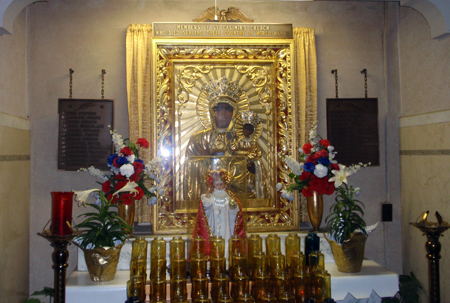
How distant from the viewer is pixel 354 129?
4.04 metres

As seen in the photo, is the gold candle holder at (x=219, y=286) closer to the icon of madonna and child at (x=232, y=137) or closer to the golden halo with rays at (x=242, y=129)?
the icon of madonna and child at (x=232, y=137)

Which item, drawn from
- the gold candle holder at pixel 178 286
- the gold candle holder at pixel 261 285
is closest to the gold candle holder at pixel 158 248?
the gold candle holder at pixel 178 286

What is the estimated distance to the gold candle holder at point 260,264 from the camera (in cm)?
255

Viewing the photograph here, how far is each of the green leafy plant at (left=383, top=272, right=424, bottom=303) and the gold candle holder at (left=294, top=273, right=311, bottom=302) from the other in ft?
5.01

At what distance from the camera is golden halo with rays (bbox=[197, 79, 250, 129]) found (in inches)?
151

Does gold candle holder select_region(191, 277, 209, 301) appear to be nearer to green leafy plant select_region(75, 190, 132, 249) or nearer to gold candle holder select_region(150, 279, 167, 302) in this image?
gold candle holder select_region(150, 279, 167, 302)

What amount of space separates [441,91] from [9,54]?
4043 mm

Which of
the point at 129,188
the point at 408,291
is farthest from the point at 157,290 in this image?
the point at 408,291

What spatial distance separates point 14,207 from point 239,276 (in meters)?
2.25

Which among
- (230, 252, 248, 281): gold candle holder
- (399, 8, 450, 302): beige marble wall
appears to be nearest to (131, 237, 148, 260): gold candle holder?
(230, 252, 248, 281): gold candle holder

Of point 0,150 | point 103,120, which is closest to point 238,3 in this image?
point 103,120

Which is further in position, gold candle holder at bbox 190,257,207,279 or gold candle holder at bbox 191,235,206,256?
gold candle holder at bbox 191,235,206,256

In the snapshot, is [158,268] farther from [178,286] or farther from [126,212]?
[126,212]

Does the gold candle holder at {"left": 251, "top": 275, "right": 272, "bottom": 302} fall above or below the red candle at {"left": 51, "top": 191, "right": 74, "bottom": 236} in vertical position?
Answer: below
